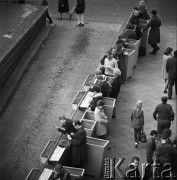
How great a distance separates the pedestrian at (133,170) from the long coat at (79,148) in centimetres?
123

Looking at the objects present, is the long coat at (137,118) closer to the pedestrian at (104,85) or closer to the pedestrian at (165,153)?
the pedestrian at (104,85)

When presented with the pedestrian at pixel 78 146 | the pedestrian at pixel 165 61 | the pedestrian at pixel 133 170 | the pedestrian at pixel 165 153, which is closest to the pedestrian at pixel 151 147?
the pedestrian at pixel 165 153

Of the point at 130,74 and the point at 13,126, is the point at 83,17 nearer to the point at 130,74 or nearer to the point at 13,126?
the point at 130,74

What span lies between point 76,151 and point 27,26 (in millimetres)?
9035

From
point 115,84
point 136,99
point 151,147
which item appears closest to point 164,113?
point 151,147

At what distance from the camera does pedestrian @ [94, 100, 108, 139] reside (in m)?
13.8

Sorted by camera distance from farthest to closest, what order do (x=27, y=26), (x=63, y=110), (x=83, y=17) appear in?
(x=83, y=17) < (x=27, y=26) < (x=63, y=110)

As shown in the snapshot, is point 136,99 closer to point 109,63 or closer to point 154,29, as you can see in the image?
point 109,63

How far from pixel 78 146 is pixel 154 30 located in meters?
8.91

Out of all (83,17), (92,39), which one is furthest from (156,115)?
(83,17)

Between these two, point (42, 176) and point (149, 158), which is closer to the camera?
point (42, 176)

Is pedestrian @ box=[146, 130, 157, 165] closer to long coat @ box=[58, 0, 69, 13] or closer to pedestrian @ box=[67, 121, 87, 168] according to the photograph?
pedestrian @ box=[67, 121, 87, 168]

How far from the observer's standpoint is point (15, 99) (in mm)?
17156

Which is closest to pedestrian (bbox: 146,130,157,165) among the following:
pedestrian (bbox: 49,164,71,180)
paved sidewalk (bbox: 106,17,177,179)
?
paved sidewalk (bbox: 106,17,177,179)
